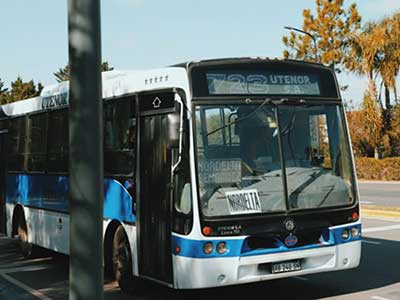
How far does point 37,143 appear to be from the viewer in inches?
469

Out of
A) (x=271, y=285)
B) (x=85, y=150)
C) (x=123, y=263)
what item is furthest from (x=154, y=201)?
(x=85, y=150)

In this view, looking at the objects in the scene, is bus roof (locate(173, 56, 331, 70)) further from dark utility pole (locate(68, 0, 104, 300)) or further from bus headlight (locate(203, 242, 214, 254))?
dark utility pole (locate(68, 0, 104, 300))

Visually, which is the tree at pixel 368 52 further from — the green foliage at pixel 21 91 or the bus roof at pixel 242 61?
the green foliage at pixel 21 91

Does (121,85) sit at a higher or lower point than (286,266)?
higher

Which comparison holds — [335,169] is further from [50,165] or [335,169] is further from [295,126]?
[50,165]

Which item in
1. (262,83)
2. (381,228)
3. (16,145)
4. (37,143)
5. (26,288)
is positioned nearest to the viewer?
(262,83)

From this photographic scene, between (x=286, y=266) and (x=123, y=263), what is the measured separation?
234 centimetres

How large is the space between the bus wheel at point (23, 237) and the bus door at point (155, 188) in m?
4.98

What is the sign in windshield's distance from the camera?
7.46 meters

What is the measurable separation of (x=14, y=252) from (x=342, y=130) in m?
8.06

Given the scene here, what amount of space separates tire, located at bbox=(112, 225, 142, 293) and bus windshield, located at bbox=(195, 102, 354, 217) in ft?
6.18

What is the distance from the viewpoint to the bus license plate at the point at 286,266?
23.9 feet

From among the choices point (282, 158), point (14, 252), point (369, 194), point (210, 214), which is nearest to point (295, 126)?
point (282, 158)

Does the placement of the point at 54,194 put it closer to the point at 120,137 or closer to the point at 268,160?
the point at 120,137
